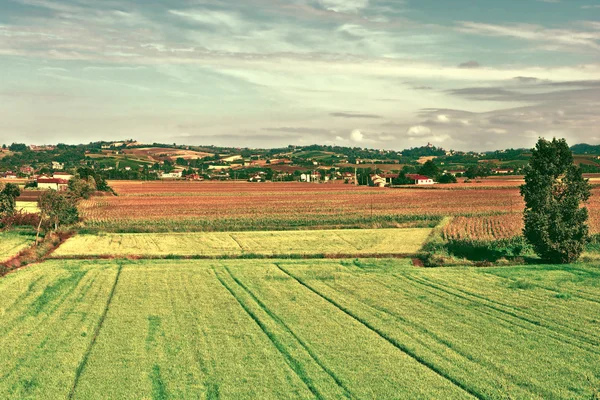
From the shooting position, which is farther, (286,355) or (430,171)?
(430,171)

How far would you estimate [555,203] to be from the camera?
39.8m

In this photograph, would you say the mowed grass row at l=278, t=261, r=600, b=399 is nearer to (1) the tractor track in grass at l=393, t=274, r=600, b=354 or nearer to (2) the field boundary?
(1) the tractor track in grass at l=393, t=274, r=600, b=354

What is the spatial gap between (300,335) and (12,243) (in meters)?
35.3

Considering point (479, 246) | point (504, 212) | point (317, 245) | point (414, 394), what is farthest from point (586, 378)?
point (504, 212)

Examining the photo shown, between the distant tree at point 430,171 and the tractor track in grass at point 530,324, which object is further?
the distant tree at point 430,171

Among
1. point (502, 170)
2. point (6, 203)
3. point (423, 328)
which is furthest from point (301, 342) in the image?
point (502, 170)

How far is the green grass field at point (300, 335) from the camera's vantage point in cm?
1638

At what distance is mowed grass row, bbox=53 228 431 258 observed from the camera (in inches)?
1747

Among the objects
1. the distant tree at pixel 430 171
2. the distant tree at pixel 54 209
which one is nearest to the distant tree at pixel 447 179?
the distant tree at pixel 430 171

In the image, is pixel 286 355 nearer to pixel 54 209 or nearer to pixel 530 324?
pixel 530 324

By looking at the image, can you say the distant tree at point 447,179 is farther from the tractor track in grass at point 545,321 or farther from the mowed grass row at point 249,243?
the tractor track in grass at point 545,321

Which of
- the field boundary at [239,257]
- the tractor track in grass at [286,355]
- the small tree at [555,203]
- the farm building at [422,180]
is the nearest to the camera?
the tractor track in grass at [286,355]

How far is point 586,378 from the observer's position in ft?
55.6

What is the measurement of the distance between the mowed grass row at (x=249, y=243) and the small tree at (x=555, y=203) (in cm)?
955
